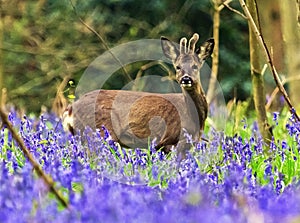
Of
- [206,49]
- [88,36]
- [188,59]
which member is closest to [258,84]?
[206,49]

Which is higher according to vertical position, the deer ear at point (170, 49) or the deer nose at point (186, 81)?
the deer ear at point (170, 49)

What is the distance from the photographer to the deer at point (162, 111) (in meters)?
5.02

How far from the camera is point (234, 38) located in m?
9.80

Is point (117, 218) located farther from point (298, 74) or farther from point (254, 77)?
point (298, 74)

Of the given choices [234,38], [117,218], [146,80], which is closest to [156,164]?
[117,218]

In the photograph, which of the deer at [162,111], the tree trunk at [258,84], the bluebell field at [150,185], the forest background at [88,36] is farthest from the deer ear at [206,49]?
the forest background at [88,36]

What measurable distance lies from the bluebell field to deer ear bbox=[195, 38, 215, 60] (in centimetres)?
60

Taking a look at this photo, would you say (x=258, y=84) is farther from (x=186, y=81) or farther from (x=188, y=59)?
(x=186, y=81)

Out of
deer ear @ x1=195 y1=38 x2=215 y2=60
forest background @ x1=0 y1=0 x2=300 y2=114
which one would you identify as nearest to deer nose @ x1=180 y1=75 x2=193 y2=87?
deer ear @ x1=195 y1=38 x2=215 y2=60

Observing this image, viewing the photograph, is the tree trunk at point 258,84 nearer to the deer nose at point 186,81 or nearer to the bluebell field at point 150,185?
the bluebell field at point 150,185

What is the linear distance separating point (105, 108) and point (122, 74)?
4.07m

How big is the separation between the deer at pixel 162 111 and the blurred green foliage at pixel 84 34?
4.06 metres

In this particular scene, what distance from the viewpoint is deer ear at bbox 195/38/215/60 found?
5.03m

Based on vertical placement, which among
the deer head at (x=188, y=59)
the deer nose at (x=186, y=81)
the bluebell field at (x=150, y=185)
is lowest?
the bluebell field at (x=150, y=185)
